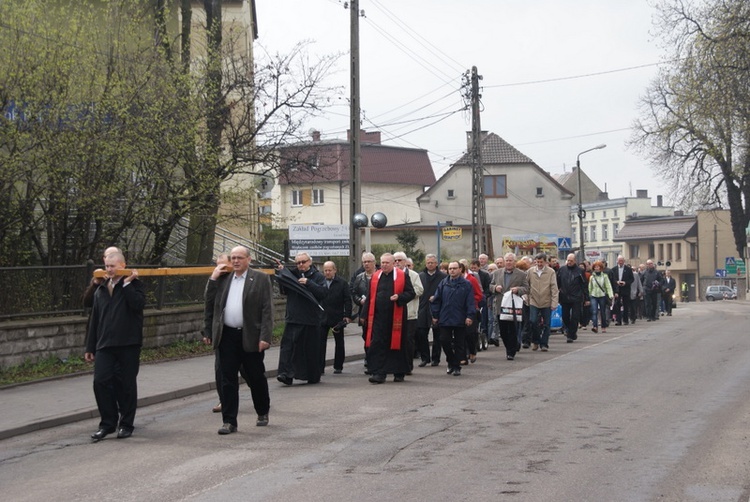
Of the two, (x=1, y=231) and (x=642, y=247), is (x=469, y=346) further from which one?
(x=642, y=247)

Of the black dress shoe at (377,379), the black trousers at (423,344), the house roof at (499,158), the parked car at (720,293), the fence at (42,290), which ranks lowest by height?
the parked car at (720,293)

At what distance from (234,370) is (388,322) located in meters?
4.96

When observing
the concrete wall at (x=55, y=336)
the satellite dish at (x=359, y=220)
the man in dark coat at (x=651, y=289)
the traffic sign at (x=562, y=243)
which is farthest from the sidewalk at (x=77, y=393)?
the traffic sign at (x=562, y=243)

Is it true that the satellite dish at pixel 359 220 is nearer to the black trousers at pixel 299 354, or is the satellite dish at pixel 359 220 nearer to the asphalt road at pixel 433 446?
the asphalt road at pixel 433 446

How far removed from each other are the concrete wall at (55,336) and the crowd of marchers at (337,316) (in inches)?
136

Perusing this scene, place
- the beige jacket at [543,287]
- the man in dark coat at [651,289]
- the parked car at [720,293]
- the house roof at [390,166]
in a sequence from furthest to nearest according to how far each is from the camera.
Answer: the parked car at [720,293] → the house roof at [390,166] → the man in dark coat at [651,289] → the beige jacket at [543,287]

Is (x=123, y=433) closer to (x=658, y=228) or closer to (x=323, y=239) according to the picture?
(x=323, y=239)

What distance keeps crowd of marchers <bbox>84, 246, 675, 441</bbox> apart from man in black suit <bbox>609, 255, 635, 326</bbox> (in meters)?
2.62

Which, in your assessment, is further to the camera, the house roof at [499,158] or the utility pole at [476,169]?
the house roof at [499,158]

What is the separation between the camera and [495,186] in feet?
246

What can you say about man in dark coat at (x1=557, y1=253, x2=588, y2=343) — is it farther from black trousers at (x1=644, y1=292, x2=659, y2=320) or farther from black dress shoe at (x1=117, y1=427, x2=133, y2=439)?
black dress shoe at (x1=117, y1=427, x2=133, y2=439)

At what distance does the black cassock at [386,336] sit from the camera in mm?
15133

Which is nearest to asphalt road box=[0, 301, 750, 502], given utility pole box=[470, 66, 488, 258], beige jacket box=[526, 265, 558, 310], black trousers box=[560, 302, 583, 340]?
beige jacket box=[526, 265, 558, 310]

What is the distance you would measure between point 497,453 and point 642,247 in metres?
102
